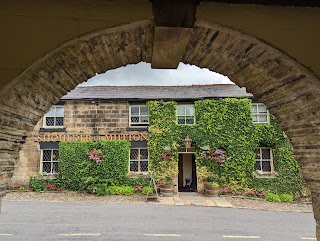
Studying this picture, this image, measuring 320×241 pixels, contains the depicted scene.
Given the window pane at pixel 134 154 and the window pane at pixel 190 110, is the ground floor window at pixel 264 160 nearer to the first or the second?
the window pane at pixel 190 110

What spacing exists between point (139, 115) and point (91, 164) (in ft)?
11.8

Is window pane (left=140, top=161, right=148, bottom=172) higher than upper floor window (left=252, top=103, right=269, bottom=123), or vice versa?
upper floor window (left=252, top=103, right=269, bottom=123)

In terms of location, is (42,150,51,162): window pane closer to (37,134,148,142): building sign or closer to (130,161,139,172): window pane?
(37,134,148,142): building sign

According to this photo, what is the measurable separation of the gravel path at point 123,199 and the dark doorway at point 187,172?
A: 3.36 meters

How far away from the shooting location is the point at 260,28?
2.31m

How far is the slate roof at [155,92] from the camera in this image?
48.6 ft

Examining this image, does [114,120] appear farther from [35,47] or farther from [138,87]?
[35,47]

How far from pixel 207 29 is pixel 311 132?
5.03 feet

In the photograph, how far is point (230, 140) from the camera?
46.1ft

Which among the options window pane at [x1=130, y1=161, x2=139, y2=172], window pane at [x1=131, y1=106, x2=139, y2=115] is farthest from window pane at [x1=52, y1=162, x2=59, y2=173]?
window pane at [x1=131, y1=106, x2=139, y2=115]

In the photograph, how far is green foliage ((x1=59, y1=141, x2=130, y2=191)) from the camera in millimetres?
13867

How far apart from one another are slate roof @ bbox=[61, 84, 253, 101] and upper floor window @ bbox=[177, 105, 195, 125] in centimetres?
50

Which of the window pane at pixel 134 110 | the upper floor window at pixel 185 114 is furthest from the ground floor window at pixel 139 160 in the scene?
the upper floor window at pixel 185 114

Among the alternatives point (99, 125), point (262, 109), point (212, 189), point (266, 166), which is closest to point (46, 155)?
point (99, 125)
